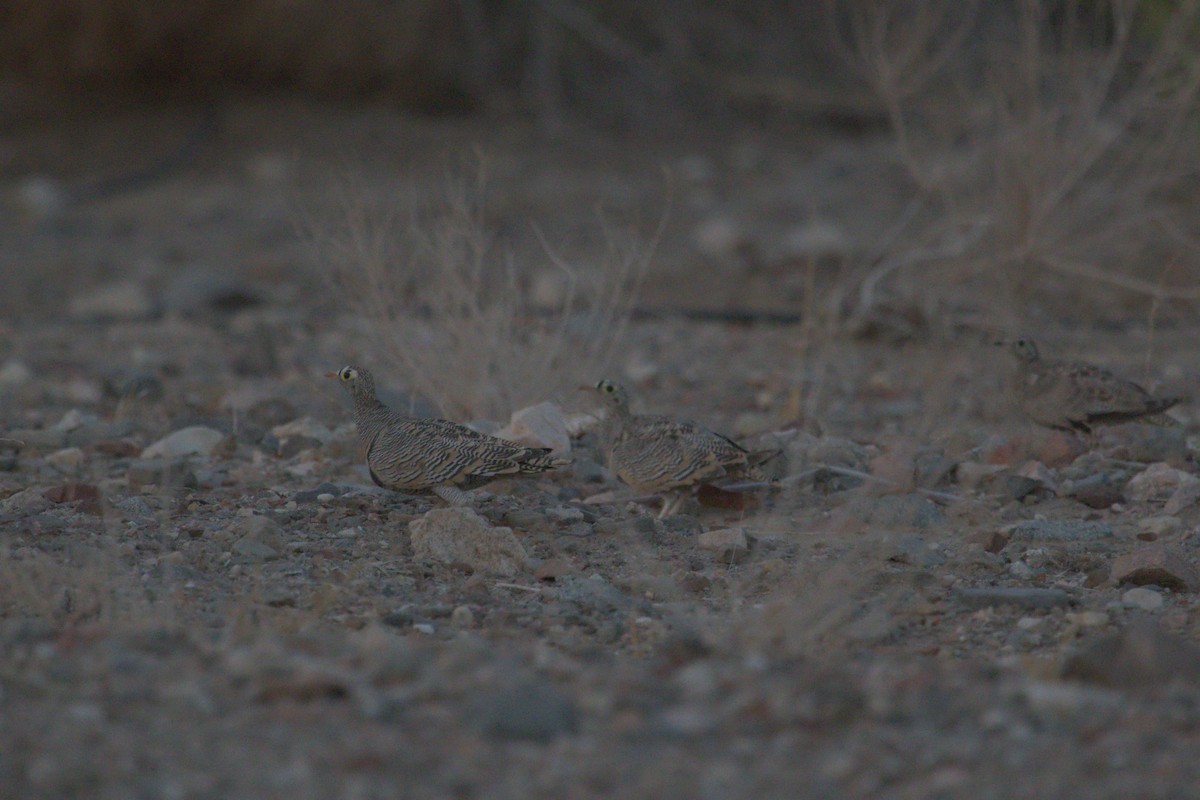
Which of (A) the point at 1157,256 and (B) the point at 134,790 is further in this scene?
(A) the point at 1157,256

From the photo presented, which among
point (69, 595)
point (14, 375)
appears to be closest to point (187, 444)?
point (69, 595)

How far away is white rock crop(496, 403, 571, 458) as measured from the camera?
621cm

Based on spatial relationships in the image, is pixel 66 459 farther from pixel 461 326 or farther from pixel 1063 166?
pixel 1063 166

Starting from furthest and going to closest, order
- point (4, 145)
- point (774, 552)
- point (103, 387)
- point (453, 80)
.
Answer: point (453, 80) → point (4, 145) → point (103, 387) → point (774, 552)

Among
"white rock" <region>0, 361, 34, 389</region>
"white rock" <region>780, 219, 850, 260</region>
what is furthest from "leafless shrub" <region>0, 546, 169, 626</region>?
"white rock" <region>780, 219, 850, 260</region>

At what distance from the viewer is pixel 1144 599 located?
16.5 ft

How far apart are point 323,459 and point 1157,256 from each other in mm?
6250

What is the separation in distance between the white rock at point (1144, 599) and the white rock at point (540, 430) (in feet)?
7.28

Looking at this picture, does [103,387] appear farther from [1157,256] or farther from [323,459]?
[1157,256]

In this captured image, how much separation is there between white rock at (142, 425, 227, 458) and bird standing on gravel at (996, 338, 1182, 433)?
11.9ft

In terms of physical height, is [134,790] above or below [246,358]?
above

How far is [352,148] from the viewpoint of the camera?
1709 cm

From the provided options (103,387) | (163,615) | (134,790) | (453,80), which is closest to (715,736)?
(134,790)

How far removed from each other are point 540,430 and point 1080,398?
91.1 inches
